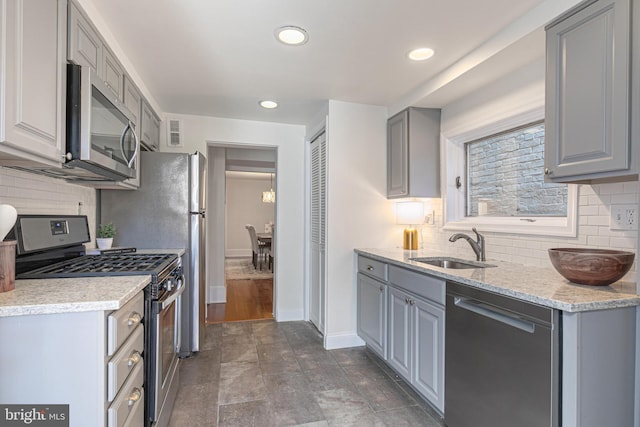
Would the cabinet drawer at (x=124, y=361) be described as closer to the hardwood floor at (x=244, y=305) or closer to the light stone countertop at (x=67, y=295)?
the light stone countertop at (x=67, y=295)

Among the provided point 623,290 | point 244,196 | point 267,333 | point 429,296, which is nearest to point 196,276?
point 267,333

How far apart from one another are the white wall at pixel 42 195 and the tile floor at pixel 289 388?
53.7 inches

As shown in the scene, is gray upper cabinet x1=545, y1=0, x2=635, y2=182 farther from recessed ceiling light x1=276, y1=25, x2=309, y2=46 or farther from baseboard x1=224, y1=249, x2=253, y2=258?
baseboard x1=224, y1=249, x2=253, y2=258

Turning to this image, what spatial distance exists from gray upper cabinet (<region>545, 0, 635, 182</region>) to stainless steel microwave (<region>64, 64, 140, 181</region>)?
2.21 metres

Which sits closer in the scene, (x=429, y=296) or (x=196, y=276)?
(x=429, y=296)

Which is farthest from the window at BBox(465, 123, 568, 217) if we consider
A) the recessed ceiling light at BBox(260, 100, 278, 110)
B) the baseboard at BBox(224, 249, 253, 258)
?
the baseboard at BBox(224, 249, 253, 258)

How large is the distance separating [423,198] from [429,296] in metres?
1.27

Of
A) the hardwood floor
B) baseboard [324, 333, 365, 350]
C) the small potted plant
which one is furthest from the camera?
the hardwood floor

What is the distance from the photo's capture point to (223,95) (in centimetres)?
306

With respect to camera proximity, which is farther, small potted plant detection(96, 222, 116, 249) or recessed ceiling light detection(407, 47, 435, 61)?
small potted plant detection(96, 222, 116, 249)

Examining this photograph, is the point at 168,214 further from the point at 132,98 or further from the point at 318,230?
the point at 318,230

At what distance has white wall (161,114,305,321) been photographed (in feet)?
12.8

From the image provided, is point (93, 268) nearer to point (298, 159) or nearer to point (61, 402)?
point (61, 402)

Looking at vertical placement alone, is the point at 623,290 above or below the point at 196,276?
above
